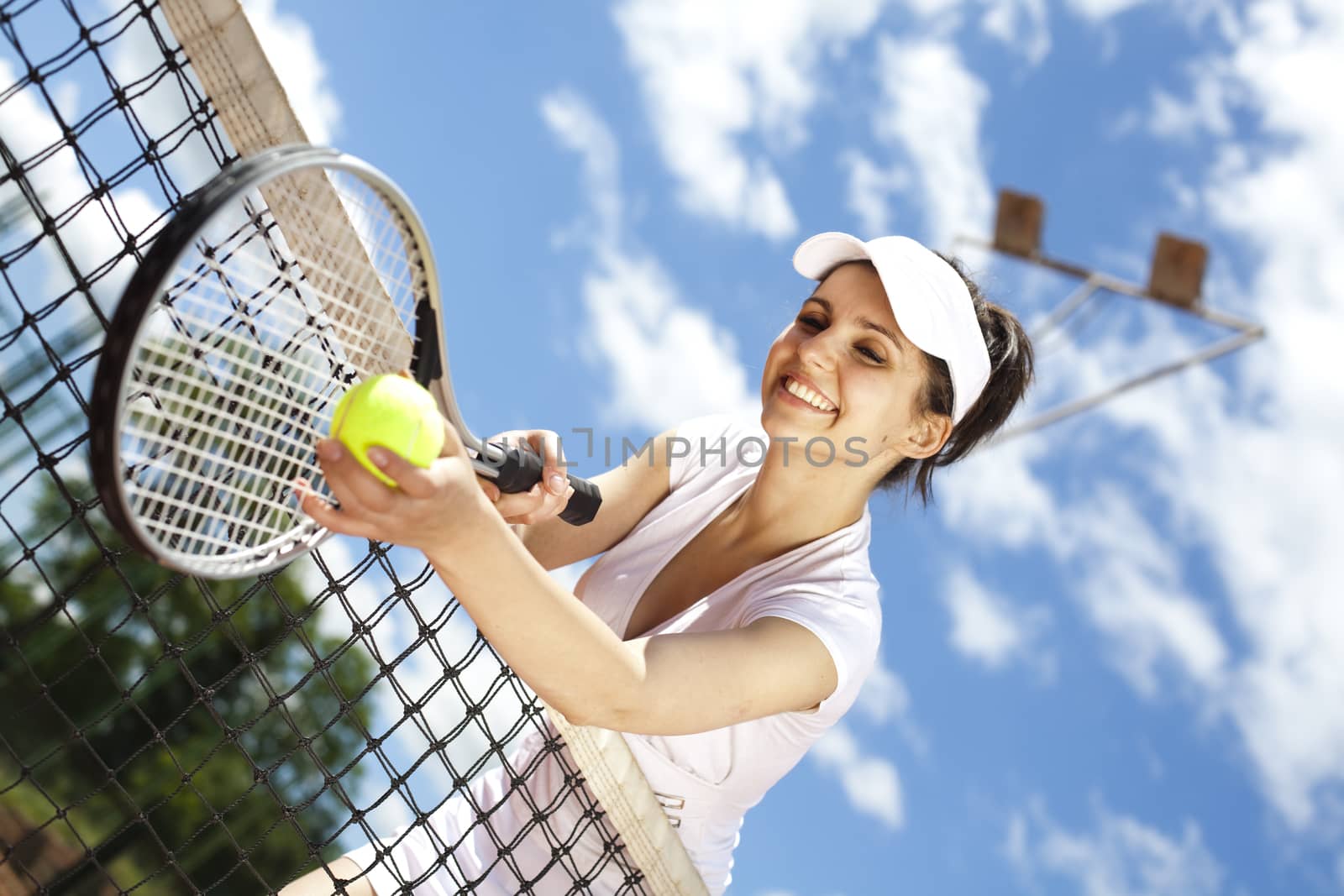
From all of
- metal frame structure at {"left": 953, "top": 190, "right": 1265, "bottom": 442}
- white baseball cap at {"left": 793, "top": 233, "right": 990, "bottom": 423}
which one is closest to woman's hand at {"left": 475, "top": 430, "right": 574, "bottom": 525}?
A: white baseball cap at {"left": 793, "top": 233, "right": 990, "bottom": 423}

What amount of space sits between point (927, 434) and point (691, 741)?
66 centimetres

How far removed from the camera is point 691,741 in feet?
6.39

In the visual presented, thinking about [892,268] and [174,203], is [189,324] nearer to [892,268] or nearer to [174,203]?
[174,203]

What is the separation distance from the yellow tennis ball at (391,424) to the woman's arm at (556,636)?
1.2 inches

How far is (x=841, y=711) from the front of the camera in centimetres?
183

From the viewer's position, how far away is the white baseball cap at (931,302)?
1.84 metres

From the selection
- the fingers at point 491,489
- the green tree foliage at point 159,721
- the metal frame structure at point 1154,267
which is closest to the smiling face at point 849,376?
the fingers at point 491,489

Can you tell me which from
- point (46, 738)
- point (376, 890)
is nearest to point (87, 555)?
point (46, 738)

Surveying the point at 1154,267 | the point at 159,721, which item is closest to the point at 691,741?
the point at 1154,267

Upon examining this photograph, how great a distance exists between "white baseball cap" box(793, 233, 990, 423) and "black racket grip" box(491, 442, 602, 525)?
56cm

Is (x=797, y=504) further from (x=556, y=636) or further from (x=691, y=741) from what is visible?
(x=556, y=636)

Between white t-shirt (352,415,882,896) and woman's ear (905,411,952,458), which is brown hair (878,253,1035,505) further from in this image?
white t-shirt (352,415,882,896)

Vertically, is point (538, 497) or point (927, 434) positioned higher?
point (538, 497)

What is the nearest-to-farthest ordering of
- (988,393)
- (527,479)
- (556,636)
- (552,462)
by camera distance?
1. (556,636)
2. (527,479)
3. (552,462)
4. (988,393)
